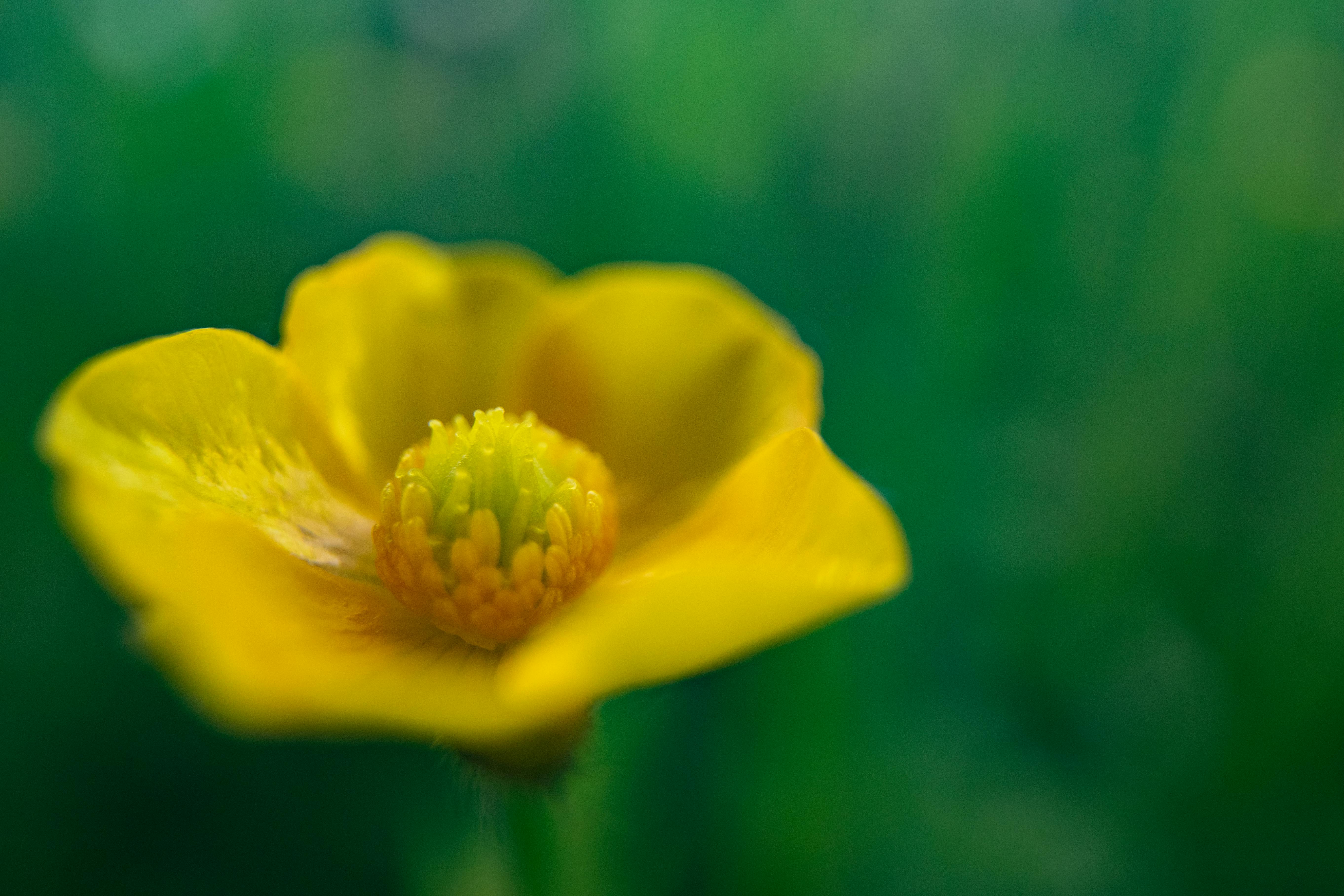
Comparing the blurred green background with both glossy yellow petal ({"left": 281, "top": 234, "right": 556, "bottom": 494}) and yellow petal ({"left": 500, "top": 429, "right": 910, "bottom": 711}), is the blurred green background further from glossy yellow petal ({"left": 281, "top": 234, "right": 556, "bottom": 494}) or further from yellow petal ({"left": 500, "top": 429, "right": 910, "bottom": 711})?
glossy yellow petal ({"left": 281, "top": 234, "right": 556, "bottom": 494})

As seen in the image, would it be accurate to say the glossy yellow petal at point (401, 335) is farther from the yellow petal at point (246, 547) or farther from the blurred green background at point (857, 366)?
the blurred green background at point (857, 366)

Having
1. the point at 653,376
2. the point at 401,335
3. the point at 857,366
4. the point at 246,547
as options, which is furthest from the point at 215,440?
the point at 857,366

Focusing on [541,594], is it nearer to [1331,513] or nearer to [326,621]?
[326,621]

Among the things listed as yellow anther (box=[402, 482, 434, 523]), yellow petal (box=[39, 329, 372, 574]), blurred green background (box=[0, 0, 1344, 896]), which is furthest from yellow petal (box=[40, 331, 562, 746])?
blurred green background (box=[0, 0, 1344, 896])

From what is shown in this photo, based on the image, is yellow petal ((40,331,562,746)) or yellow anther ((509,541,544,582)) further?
yellow anther ((509,541,544,582))

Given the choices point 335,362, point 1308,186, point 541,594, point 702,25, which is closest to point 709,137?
point 702,25

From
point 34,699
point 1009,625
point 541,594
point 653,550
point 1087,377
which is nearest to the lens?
point 541,594
